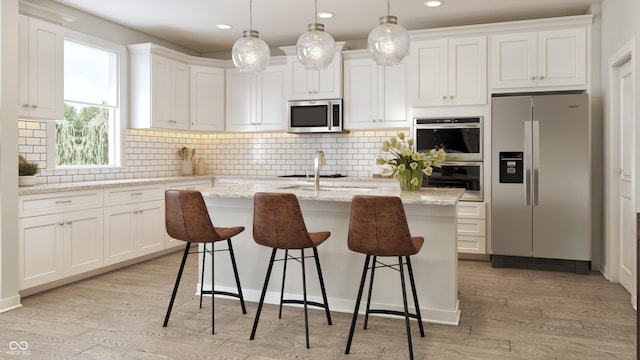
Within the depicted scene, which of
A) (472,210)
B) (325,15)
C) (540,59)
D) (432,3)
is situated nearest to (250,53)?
(325,15)

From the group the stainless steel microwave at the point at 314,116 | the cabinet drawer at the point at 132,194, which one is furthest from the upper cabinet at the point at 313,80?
the cabinet drawer at the point at 132,194

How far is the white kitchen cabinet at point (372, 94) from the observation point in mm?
5797

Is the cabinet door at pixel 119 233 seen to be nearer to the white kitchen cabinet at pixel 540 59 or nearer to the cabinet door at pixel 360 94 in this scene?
the cabinet door at pixel 360 94

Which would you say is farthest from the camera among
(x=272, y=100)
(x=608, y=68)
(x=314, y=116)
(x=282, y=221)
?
(x=272, y=100)

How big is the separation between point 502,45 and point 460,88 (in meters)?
0.61

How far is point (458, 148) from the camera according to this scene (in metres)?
5.25

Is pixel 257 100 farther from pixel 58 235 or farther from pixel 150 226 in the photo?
pixel 58 235

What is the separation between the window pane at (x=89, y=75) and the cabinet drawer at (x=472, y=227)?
4156 mm

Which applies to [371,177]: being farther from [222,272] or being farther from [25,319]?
[25,319]

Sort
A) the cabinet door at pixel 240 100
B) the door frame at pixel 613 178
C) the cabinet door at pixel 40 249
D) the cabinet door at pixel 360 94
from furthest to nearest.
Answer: the cabinet door at pixel 240 100 < the cabinet door at pixel 360 94 < the door frame at pixel 613 178 < the cabinet door at pixel 40 249

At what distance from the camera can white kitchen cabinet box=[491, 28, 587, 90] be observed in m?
4.92

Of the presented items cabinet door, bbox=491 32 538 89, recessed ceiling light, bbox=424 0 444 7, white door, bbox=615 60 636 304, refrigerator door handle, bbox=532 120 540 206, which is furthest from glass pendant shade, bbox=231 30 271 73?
white door, bbox=615 60 636 304

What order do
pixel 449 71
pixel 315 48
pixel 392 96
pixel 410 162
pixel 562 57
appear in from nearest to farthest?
pixel 315 48 < pixel 410 162 < pixel 562 57 < pixel 449 71 < pixel 392 96

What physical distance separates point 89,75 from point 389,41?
3592 millimetres
